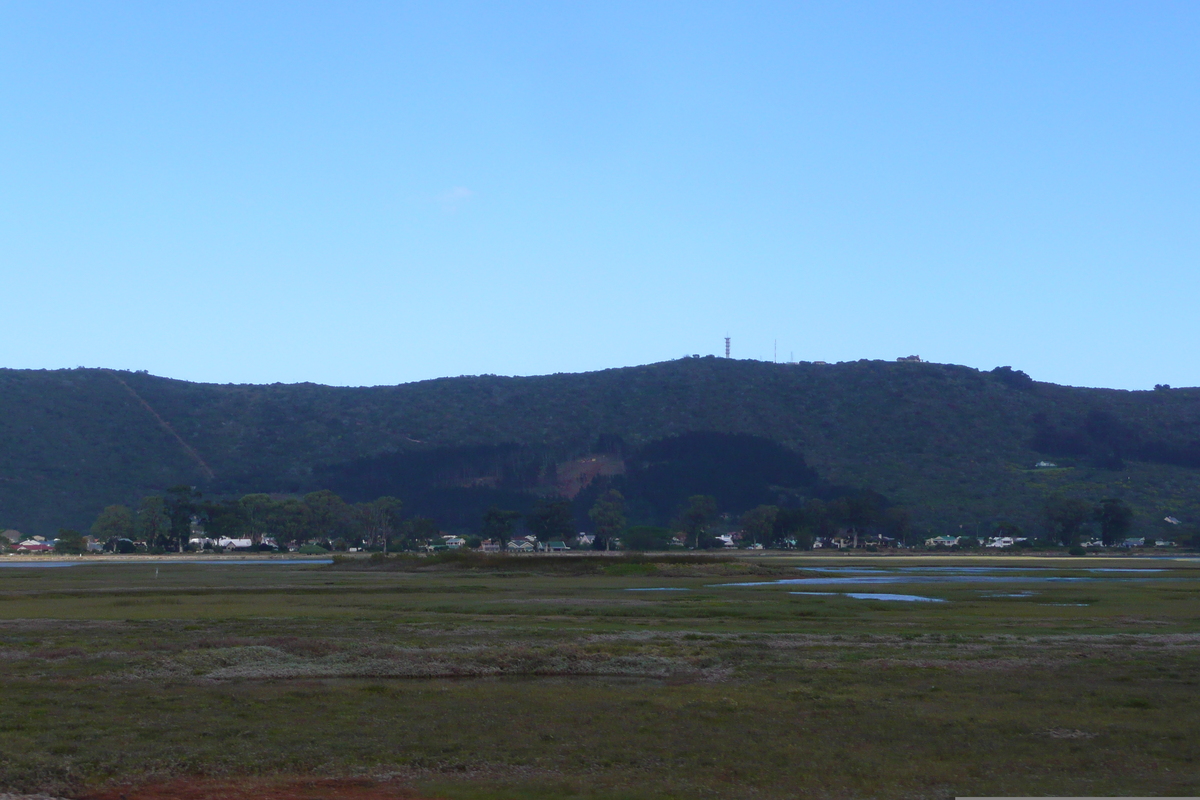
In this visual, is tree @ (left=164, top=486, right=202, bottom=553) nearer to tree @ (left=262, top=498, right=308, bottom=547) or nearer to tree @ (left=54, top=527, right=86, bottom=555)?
tree @ (left=54, top=527, right=86, bottom=555)

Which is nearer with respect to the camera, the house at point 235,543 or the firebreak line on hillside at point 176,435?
the house at point 235,543

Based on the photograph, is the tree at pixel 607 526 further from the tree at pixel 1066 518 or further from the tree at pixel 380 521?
the tree at pixel 1066 518

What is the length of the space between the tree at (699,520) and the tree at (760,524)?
444 centimetres

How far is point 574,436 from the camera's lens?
18662 centimetres

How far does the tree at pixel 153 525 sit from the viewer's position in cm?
11888

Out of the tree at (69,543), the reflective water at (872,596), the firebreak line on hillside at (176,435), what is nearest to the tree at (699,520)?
the tree at (69,543)

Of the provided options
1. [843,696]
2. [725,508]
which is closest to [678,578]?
[843,696]

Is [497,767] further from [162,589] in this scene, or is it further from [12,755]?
[162,589]

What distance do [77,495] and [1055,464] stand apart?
14803cm

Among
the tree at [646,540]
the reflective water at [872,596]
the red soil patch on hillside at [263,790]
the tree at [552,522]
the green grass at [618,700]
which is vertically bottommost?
the red soil patch on hillside at [263,790]

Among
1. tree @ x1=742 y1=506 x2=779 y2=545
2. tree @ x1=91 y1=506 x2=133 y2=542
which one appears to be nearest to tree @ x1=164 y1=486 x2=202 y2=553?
tree @ x1=91 y1=506 x2=133 y2=542

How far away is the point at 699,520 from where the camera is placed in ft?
424

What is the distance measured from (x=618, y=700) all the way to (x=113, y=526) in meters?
114

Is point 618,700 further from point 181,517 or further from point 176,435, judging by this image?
point 176,435
